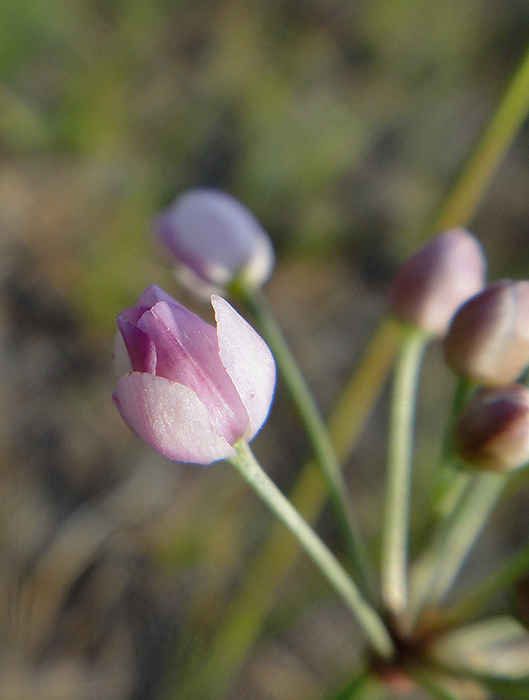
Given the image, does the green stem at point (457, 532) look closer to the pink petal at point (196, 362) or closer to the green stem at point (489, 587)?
the green stem at point (489, 587)

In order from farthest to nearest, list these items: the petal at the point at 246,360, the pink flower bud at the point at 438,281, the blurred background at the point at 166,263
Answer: the blurred background at the point at 166,263 → the pink flower bud at the point at 438,281 → the petal at the point at 246,360

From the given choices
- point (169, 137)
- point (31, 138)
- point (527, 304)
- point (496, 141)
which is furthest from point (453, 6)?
point (527, 304)

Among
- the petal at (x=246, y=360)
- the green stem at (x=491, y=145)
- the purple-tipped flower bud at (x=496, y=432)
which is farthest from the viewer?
the green stem at (x=491, y=145)

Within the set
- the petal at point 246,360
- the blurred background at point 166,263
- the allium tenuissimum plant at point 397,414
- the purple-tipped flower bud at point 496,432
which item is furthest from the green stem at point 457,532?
the blurred background at point 166,263

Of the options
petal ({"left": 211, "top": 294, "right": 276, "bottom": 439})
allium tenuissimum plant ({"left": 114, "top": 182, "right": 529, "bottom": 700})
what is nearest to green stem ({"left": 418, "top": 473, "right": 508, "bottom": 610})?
allium tenuissimum plant ({"left": 114, "top": 182, "right": 529, "bottom": 700})

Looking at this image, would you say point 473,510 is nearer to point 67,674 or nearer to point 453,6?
point 67,674

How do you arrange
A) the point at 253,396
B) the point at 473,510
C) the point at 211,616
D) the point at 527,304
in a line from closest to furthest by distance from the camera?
the point at 253,396 → the point at 527,304 → the point at 473,510 → the point at 211,616

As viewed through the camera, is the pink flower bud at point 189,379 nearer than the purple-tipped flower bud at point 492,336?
Yes
